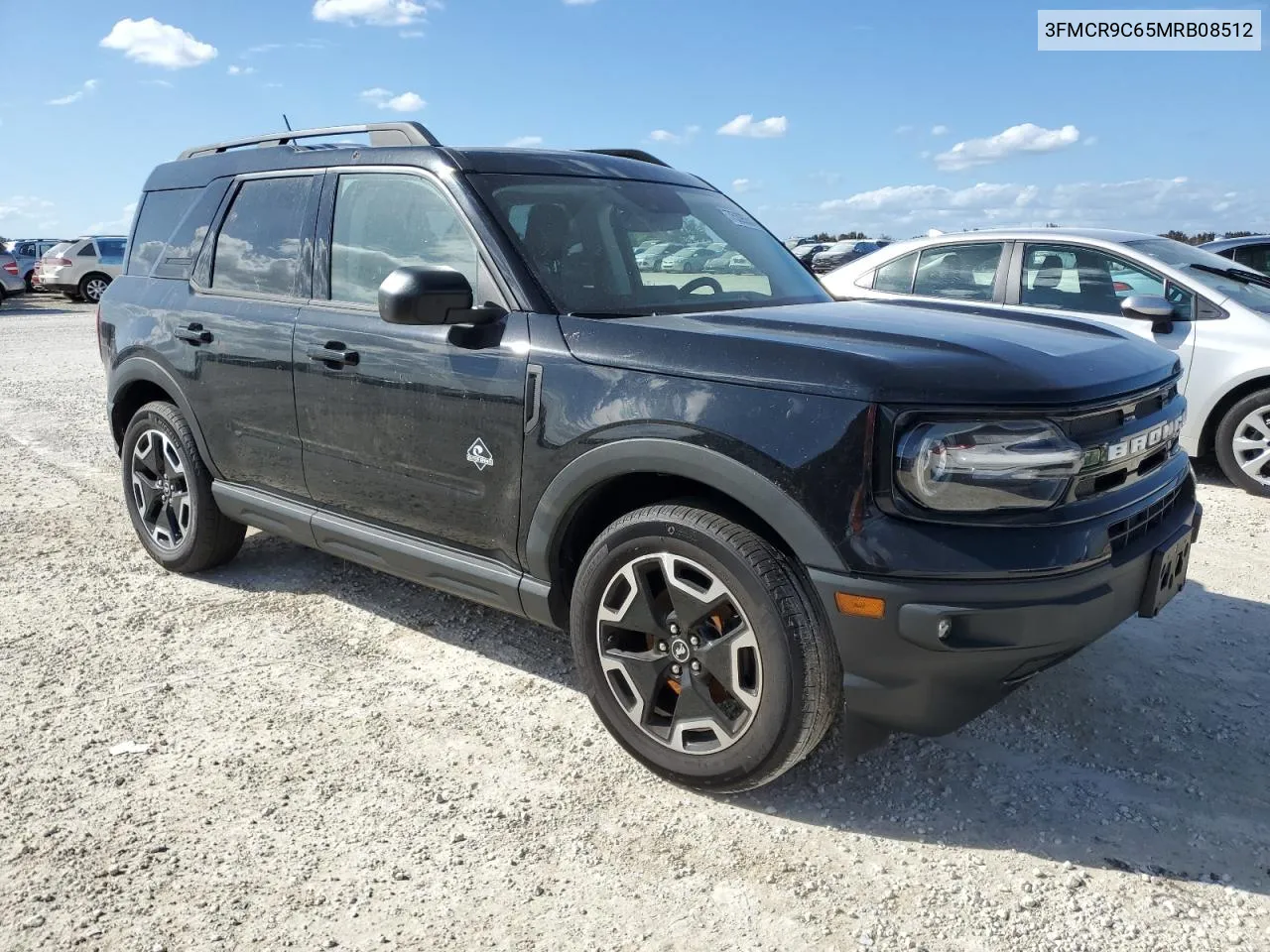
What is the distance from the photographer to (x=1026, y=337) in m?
3.05

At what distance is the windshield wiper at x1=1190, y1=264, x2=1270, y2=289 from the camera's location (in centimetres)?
663

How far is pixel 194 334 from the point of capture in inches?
173

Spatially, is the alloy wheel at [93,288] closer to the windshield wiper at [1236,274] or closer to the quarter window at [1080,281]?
the quarter window at [1080,281]

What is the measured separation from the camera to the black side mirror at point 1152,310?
6141 millimetres

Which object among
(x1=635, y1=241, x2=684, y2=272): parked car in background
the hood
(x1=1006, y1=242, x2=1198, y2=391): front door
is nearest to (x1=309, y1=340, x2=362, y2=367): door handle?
the hood

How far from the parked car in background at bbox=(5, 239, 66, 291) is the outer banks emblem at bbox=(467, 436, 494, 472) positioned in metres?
26.8

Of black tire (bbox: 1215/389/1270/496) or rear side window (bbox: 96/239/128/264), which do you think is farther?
rear side window (bbox: 96/239/128/264)

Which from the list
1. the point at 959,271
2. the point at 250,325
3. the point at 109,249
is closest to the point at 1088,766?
the point at 250,325

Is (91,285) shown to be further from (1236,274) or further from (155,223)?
(1236,274)

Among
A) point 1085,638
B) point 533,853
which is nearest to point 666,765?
point 533,853

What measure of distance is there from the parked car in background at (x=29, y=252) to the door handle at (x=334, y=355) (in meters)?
26.0

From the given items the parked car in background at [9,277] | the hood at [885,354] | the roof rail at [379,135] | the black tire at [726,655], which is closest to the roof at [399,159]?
the roof rail at [379,135]

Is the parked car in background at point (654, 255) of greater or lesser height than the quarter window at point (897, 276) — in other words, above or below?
above

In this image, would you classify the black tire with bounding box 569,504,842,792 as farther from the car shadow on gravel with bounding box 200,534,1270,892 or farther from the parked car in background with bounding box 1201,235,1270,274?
the parked car in background with bounding box 1201,235,1270,274
